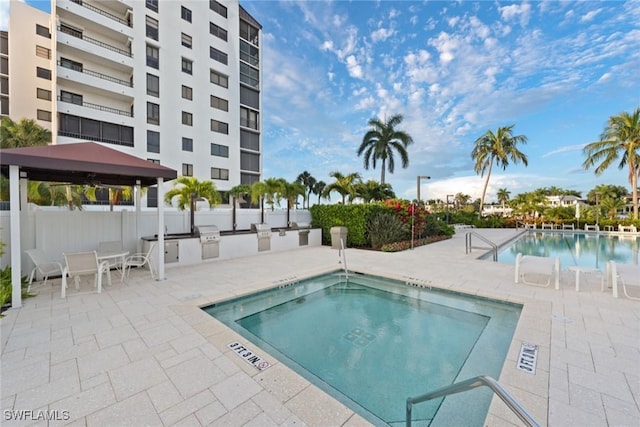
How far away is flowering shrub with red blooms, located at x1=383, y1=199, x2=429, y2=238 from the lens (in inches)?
489

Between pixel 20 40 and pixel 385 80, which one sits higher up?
pixel 20 40

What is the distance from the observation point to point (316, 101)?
18.4 metres

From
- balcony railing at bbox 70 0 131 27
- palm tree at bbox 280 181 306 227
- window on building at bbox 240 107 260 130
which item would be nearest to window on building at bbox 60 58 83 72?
balcony railing at bbox 70 0 131 27

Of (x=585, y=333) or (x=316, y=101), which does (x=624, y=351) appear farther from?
(x=316, y=101)

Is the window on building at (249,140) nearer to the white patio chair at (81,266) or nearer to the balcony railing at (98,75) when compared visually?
the balcony railing at (98,75)

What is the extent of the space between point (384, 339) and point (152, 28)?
26665mm

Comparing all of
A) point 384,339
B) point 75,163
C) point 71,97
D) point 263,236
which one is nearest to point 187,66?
point 71,97

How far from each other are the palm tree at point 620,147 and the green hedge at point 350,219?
23820mm

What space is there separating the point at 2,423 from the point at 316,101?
19.2 m

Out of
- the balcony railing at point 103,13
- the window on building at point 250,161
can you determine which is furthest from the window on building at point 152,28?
the window on building at point 250,161

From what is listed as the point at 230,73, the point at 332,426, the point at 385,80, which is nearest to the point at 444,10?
the point at 385,80

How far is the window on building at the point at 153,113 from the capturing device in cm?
1960

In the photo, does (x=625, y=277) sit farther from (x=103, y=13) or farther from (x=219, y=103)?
(x=103, y=13)

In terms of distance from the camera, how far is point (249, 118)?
26.4 meters
